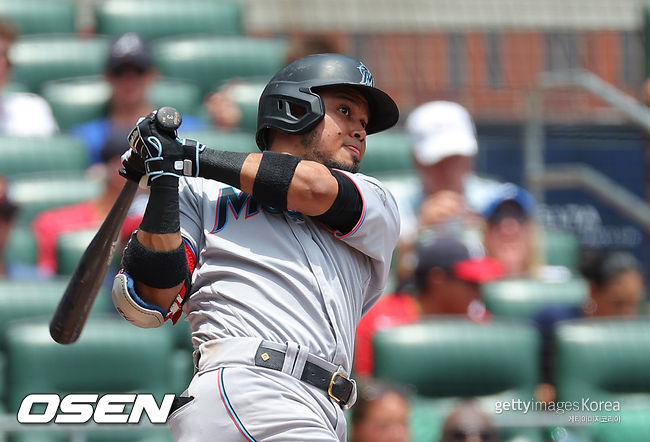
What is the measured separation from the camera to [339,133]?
101 inches

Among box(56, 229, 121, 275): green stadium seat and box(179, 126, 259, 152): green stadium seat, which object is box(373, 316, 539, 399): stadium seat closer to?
box(56, 229, 121, 275): green stadium seat

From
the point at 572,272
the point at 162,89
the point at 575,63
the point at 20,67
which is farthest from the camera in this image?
the point at 575,63

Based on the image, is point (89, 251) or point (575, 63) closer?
point (89, 251)

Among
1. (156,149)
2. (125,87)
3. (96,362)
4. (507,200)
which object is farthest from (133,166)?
(125,87)

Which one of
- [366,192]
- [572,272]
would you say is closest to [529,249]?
[572,272]

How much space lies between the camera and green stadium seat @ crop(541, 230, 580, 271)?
5383mm

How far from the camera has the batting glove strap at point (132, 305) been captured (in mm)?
2414

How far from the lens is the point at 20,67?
6430 millimetres

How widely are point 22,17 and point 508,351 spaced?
4.18 metres

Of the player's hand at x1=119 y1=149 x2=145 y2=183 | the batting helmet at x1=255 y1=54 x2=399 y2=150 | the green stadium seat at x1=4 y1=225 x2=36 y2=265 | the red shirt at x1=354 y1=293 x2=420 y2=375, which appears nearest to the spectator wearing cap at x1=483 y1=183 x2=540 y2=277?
the red shirt at x1=354 y1=293 x2=420 y2=375

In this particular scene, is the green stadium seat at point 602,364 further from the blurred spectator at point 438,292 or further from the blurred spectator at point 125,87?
the blurred spectator at point 125,87

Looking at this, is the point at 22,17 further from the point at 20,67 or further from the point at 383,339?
the point at 383,339

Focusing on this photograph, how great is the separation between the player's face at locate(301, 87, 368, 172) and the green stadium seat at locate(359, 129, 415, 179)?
3.02 metres

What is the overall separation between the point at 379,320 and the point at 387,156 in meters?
1.71
